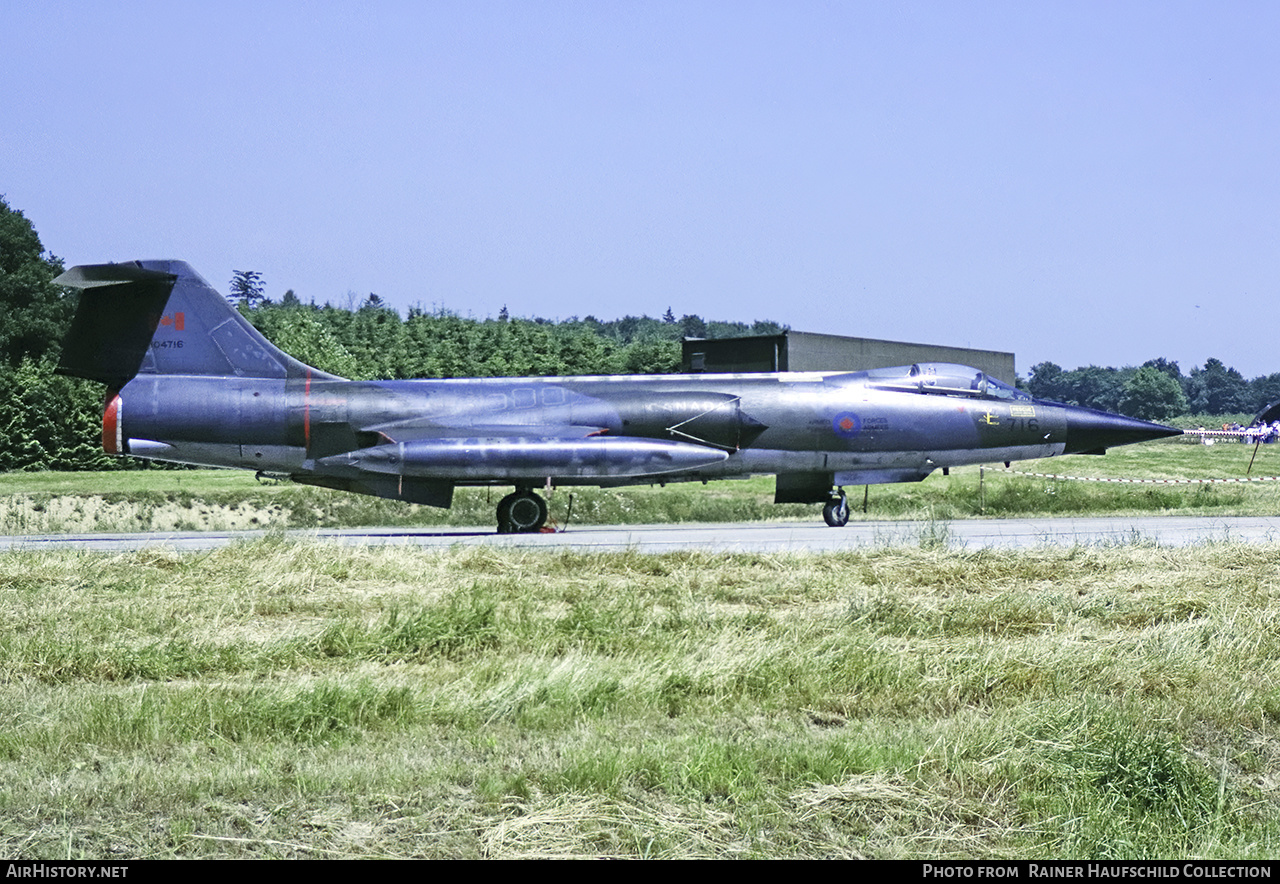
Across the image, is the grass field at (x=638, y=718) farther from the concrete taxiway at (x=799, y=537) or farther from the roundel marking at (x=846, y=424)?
the roundel marking at (x=846, y=424)

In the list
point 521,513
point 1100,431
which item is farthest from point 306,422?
point 1100,431

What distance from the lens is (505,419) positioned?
19531 millimetres

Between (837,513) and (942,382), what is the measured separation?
298 centimetres

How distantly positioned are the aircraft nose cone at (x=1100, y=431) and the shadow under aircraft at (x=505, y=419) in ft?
0.08

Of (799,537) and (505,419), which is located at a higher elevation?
(505,419)

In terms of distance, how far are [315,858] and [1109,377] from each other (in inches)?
7289

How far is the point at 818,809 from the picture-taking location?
17.7ft

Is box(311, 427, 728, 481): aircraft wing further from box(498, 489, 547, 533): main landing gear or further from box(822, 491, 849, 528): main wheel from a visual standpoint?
box(822, 491, 849, 528): main wheel

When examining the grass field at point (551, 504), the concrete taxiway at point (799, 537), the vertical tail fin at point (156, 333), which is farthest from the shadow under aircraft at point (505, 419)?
the grass field at point (551, 504)

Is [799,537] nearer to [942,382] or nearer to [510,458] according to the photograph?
[942,382]

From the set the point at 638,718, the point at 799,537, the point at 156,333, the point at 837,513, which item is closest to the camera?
the point at 638,718

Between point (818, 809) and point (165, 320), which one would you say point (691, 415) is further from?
point (818, 809)

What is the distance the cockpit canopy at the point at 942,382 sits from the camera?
804 inches

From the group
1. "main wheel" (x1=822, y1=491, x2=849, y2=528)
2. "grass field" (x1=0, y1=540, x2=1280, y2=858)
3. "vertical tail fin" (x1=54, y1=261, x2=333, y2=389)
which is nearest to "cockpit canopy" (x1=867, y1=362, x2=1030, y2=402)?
"main wheel" (x1=822, y1=491, x2=849, y2=528)
